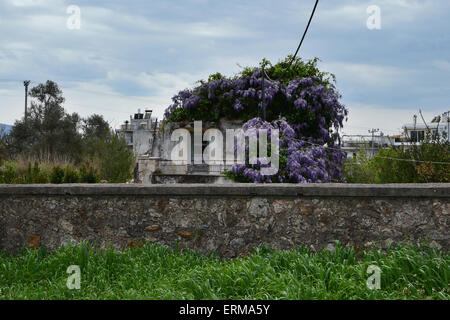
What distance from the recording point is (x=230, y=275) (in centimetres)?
407

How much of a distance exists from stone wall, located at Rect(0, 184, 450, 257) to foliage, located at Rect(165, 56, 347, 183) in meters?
7.70

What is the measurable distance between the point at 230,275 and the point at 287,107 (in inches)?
457

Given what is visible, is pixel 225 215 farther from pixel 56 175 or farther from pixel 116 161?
pixel 116 161

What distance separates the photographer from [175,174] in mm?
15539

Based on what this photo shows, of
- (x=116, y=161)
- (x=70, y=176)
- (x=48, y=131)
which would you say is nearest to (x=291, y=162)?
(x=70, y=176)

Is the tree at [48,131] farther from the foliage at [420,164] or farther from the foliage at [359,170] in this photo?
the foliage at [420,164]

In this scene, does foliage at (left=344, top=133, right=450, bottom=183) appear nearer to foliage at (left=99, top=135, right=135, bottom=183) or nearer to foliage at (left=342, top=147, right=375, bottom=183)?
foliage at (left=342, top=147, right=375, bottom=183)

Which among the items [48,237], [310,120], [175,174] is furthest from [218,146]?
[48,237]

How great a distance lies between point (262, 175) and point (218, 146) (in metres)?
4.24

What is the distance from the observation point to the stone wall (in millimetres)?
4840

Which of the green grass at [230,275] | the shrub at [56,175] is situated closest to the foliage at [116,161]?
the shrub at [56,175]

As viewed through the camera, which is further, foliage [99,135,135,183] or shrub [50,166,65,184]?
foliage [99,135,135,183]

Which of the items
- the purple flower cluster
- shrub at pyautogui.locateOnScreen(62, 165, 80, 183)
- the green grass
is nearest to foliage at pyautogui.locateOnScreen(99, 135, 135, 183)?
shrub at pyautogui.locateOnScreen(62, 165, 80, 183)
